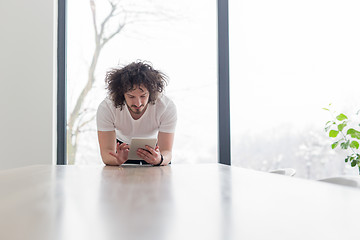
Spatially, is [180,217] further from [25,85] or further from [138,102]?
[25,85]

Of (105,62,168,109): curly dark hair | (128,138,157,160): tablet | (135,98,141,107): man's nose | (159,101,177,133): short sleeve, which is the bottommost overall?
(128,138,157,160): tablet

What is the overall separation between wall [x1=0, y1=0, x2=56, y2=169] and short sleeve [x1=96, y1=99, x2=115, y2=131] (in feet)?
4.65

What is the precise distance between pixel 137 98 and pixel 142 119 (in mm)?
142

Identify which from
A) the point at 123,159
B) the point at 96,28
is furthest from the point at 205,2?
the point at 123,159

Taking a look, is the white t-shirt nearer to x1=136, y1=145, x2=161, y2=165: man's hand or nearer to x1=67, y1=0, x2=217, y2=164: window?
x1=136, y1=145, x2=161, y2=165: man's hand

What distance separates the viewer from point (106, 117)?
2203mm

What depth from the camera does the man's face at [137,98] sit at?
7.14ft

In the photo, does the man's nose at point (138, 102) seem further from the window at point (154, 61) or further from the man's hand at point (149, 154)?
the window at point (154, 61)

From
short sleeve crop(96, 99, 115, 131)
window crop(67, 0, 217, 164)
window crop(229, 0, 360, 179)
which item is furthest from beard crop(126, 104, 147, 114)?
window crop(229, 0, 360, 179)

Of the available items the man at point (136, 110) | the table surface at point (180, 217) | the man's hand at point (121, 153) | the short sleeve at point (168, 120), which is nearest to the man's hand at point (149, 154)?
the man's hand at point (121, 153)

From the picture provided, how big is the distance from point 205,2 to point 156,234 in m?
3.81

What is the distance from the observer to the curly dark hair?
2195mm

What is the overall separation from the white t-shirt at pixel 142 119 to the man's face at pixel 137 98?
6 centimetres

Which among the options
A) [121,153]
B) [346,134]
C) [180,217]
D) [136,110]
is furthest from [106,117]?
[346,134]
